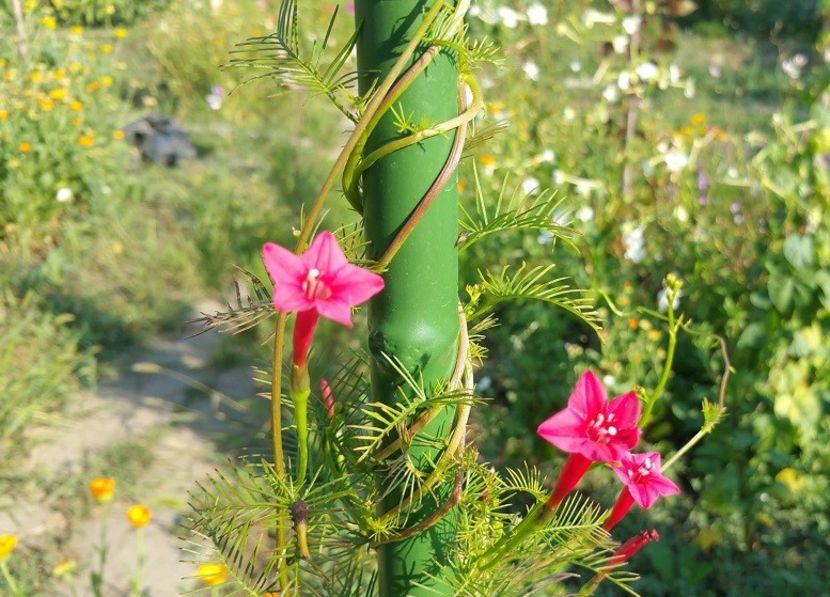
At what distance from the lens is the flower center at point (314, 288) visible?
0.69 meters

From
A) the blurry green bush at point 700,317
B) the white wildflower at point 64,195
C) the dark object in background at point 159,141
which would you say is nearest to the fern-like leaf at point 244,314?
the blurry green bush at point 700,317

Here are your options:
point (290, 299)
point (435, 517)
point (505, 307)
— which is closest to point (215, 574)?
point (435, 517)

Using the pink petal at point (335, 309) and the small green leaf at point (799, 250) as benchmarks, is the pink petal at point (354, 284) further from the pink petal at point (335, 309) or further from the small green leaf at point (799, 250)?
the small green leaf at point (799, 250)

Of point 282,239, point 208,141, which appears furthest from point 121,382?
point 208,141

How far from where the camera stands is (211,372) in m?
3.04

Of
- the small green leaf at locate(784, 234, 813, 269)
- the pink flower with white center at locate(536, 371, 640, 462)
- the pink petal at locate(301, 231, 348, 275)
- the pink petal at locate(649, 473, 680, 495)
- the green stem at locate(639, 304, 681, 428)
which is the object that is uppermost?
the pink petal at locate(301, 231, 348, 275)

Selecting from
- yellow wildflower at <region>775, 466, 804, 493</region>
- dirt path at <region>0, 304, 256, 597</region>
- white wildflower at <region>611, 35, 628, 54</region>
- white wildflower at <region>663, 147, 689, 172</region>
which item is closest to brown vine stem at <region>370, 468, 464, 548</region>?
dirt path at <region>0, 304, 256, 597</region>

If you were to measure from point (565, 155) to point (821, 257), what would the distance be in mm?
1280

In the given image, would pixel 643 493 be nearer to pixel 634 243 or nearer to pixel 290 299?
pixel 290 299

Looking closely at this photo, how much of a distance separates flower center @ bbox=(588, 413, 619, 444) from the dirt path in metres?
1.49

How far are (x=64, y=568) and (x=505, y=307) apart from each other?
1515mm

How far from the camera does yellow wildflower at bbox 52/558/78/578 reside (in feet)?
6.25

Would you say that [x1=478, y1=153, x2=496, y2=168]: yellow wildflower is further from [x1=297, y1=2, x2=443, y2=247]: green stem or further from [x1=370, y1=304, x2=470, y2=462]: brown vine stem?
[x1=297, y1=2, x2=443, y2=247]: green stem

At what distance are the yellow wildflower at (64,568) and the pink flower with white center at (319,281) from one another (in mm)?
1486
